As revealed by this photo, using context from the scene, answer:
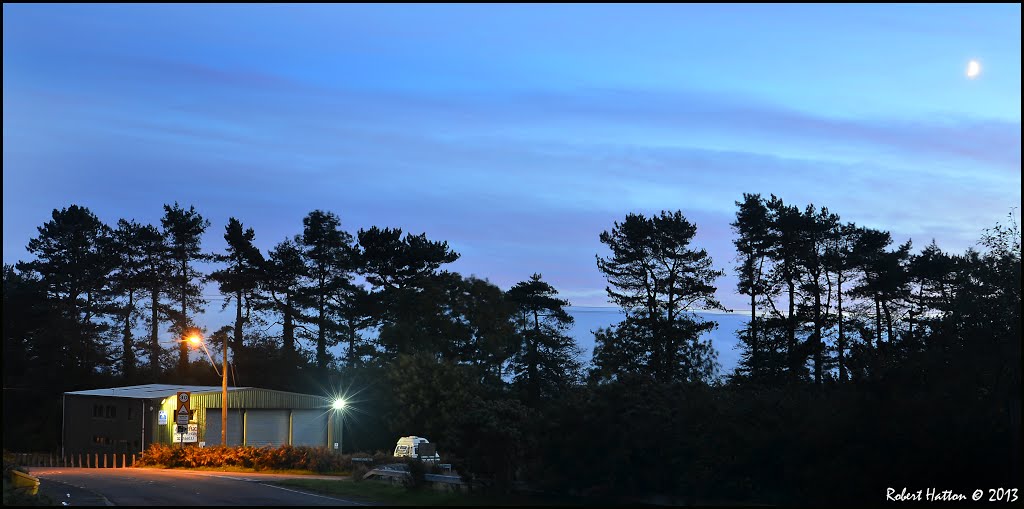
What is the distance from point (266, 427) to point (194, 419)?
17.7 feet

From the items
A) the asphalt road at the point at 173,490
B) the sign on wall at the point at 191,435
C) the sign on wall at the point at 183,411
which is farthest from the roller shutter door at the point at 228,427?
the asphalt road at the point at 173,490

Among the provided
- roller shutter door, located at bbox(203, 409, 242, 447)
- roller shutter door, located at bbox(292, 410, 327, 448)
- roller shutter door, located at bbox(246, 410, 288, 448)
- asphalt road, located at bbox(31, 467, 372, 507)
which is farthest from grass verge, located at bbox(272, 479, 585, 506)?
roller shutter door, located at bbox(292, 410, 327, 448)

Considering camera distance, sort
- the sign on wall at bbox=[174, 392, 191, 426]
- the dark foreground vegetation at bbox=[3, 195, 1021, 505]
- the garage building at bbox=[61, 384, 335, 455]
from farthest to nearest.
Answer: the garage building at bbox=[61, 384, 335, 455] → the sign on wall at bbox=[174, 392, 191, 426] → the dark foreground vegetation at bbox=[3, 195, 1021, 505]

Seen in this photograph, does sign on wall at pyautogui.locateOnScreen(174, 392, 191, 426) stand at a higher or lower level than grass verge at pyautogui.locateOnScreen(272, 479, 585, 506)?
higher

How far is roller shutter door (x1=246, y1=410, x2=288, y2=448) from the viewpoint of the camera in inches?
2432

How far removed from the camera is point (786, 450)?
24906 millimetres

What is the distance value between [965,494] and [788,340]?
149 feet

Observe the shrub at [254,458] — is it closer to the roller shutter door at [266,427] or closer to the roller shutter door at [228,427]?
the roller shutter door at [228,427]

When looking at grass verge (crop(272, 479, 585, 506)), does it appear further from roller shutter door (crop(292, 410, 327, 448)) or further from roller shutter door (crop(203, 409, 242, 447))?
roller shutter door (crop(292, 410, 327, 448))

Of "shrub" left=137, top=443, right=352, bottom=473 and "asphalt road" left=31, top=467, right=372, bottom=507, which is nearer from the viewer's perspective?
"asphalt road" left=31, top=467, right=372, bottom=507

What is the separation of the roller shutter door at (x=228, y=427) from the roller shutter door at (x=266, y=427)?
54 cm

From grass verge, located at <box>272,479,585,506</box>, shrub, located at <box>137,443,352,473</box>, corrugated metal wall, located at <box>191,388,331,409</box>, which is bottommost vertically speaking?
shrub, located at <box>137,443,352,473</box>

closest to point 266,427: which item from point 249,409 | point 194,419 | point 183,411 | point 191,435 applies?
point 249,409

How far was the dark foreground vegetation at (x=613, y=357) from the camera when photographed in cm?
2430
